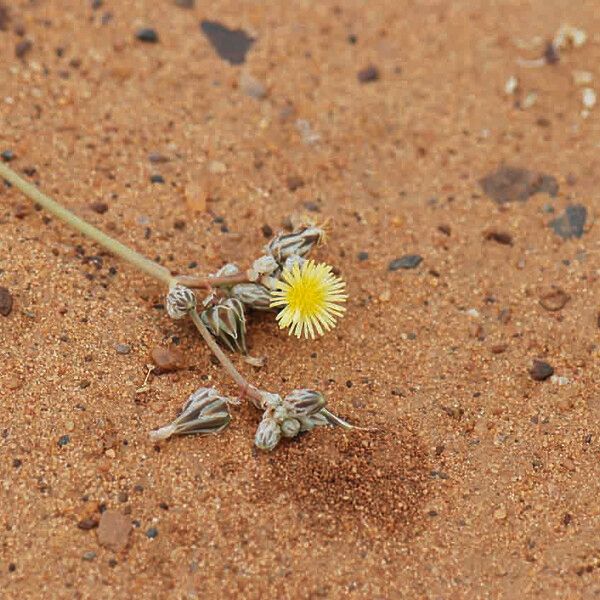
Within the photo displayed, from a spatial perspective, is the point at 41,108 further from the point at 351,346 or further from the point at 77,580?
the point at 77,580

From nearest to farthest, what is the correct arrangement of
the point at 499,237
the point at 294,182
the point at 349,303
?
the point at 349,303 → the point at 499,237 → the point at 294,182

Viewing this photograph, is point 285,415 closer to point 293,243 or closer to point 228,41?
point 293,243

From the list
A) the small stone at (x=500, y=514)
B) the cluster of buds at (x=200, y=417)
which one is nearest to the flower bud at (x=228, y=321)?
the cluster of buds at (x=200, y=417)

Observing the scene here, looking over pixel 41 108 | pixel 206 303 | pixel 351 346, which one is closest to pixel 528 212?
pixel 351 346

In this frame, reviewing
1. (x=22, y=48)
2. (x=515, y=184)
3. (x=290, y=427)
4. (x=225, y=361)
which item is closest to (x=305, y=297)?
(x=225, y=361)

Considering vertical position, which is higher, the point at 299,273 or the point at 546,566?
the point at 299,273

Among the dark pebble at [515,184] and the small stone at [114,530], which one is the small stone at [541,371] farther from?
the small stone at [114,530]

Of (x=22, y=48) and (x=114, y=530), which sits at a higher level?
(x=22, y=48)

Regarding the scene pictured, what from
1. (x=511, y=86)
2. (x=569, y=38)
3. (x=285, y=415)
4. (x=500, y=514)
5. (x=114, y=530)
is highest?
(x=569, y=38)
